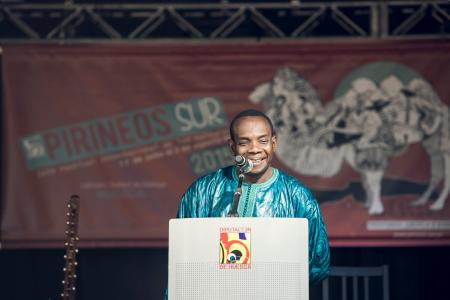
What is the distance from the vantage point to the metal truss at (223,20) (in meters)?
7.46

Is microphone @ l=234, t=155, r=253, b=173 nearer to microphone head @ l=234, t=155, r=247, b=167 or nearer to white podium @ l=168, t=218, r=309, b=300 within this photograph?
microphone head @ l=234, t=155, r=247, b=167

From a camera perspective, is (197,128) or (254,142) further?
(197,128)

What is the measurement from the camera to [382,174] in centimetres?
761

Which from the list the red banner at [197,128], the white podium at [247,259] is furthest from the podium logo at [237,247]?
the red banner at [197,128]

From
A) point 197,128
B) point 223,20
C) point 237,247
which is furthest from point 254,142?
point 223,20

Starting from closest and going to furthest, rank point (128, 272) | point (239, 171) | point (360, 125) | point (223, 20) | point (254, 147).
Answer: point (239, 171)
point (254, 147)
point (360, 125)
point (223, 20)
point (128, 272)

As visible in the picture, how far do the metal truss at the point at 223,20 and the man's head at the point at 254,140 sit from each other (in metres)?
3.28

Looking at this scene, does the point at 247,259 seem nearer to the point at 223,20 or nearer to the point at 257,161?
the point at 257,161

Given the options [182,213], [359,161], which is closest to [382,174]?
[359,161]

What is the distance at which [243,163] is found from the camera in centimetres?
395

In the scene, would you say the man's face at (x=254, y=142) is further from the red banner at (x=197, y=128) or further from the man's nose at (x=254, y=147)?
the red banner at (x=197, y=128)

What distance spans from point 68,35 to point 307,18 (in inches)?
73.7

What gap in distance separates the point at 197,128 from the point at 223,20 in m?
0.87

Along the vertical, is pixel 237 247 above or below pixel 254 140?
below
